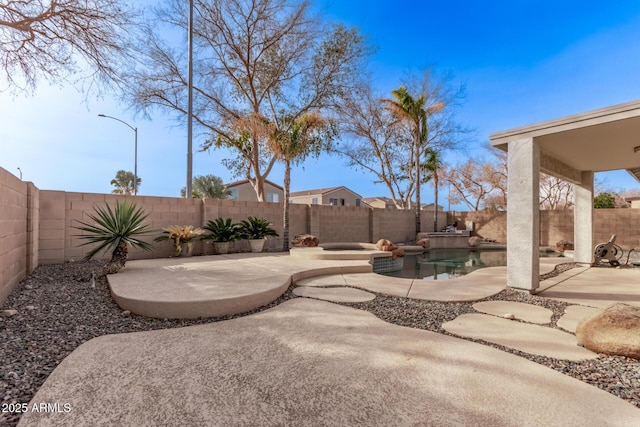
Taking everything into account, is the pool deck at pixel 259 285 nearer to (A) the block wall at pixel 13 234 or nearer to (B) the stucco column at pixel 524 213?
(B) the stucco column at pixel 524 213

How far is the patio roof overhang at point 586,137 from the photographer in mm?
3809

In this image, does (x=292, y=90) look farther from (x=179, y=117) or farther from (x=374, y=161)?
(x=374, y=161)

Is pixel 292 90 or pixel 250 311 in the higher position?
pixel 292 90

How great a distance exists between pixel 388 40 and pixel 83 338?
48.0 feet

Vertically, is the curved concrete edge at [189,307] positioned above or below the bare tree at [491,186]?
below

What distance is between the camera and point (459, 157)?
2162 centimetres

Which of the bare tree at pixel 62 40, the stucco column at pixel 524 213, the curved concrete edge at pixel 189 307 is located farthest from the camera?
the bare tree at pixel 62 40

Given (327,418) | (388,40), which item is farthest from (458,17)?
(327,418)


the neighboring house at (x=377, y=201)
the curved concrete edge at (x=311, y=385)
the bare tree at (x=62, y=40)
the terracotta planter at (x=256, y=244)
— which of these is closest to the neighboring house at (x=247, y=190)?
the neighboring house at (x=377, y=201)

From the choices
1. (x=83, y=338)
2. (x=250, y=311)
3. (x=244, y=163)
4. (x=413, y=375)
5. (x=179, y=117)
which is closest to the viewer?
(x=413, y=375)

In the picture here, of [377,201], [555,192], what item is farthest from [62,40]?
[377,201]

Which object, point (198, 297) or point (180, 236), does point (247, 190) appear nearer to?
point (180, 236)

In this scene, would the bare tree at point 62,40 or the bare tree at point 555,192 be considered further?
the bare tree at point 555,192

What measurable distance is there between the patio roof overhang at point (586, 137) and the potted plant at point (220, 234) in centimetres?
669
